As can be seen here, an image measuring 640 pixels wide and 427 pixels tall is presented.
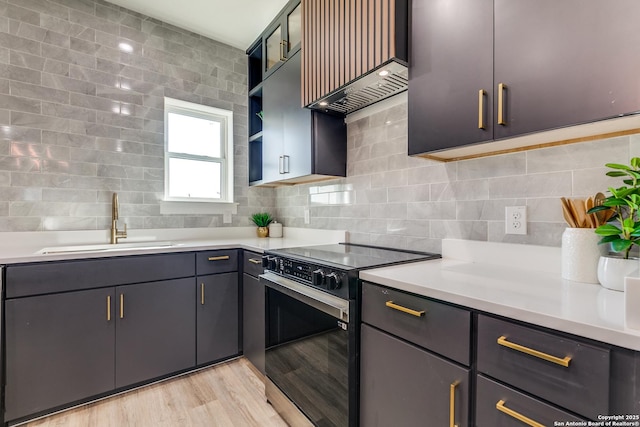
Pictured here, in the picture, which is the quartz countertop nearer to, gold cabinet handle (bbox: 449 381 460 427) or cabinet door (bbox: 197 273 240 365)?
cabinet door (bbox: 197 273 240 365)

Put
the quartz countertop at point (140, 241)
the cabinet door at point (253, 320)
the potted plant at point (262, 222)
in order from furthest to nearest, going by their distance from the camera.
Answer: the potted plant at point (262, 222), the cabinet door at point (253, 320), the quartz countertop at point (140, 241)

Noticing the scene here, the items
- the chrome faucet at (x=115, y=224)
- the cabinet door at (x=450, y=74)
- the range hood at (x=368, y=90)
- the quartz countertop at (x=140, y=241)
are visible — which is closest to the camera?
the cabinet door at (x=450, y=74)

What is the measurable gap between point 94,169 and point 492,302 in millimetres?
2740

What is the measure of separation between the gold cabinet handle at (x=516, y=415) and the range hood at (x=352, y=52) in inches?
53.0

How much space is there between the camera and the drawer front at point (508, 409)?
71 centimetres

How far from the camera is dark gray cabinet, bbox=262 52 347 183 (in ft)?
6.79

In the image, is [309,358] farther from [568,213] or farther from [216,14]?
[216,14]

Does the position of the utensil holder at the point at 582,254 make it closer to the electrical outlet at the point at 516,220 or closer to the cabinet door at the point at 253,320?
the electrical outlet at the point at 516,220

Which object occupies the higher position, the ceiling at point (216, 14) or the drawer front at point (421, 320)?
the ceiling at point (216, 14)

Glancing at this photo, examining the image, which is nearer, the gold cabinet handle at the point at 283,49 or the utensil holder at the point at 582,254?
the utensil holder at the point at 582,254

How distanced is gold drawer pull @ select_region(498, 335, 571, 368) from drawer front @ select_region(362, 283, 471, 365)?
0.10 m

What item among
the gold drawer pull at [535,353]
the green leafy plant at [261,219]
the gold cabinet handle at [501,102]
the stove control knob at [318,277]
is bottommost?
the gold drawer pull at [535,353]

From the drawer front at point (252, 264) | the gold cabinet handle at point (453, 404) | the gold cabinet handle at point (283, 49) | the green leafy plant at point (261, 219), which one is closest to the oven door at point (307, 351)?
the drawer front at point (252, 264)

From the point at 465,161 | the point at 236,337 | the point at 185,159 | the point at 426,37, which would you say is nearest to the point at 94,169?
the point at 185,159
